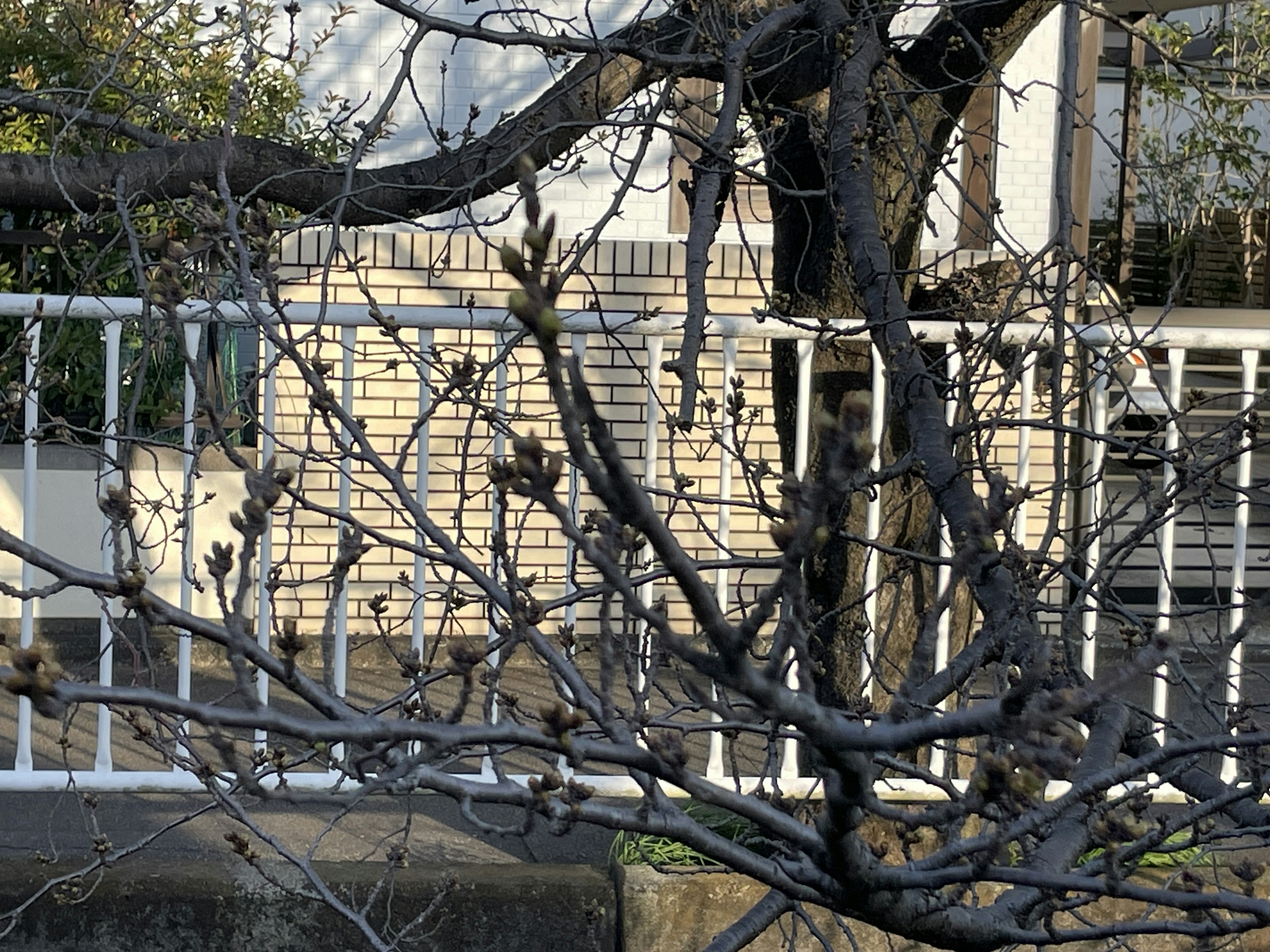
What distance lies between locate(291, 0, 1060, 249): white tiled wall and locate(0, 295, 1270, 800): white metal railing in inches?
Result: 117

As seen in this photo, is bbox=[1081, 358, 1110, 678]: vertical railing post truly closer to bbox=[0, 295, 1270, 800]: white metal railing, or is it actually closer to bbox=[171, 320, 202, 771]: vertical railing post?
bbox=[0, 295, 1270, 800]: white metal railing

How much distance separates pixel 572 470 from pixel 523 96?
3.80 m

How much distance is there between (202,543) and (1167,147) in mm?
5494

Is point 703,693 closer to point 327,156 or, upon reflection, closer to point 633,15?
point 327,156

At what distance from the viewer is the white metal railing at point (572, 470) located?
346 centimetres

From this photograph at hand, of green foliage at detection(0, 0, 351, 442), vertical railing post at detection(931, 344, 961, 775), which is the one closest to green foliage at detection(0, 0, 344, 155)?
green foliage at detection(0, 0, 351, 442)

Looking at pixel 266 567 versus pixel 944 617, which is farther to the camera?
pixel 944 617

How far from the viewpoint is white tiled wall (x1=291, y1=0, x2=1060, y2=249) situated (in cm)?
660

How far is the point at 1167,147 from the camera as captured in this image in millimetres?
7555

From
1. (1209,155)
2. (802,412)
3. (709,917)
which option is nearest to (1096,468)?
(802,412)

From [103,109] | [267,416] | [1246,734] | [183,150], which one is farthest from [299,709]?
[1246,734]

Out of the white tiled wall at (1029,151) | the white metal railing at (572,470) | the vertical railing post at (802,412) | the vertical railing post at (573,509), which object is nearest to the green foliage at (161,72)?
the white metal railing at (572,470)

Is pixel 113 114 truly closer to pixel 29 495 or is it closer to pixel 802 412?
pixel 29 495

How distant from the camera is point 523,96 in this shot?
669cm
